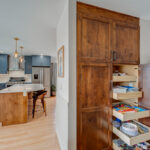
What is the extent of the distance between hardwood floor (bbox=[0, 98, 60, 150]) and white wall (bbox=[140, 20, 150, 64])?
2.36 metres

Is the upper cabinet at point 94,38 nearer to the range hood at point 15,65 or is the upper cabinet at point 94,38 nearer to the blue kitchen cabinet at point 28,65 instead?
the blue kitchen cabinet at point 28,65

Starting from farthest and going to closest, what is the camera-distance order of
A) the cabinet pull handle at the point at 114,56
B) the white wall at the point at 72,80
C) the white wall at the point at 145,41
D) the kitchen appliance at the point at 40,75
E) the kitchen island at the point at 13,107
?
the kitchen appliance at the point at 40,75 < the kitchen island at the point at 13,107 < the white wall at the point at 145,41 < the cabinet pull handle at the point at 114,56 < the white wall at the point at 72,80

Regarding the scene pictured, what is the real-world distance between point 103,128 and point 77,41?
1.41m

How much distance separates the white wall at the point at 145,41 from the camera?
1.81 metres

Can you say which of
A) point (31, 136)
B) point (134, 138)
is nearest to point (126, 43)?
point (134, 138)

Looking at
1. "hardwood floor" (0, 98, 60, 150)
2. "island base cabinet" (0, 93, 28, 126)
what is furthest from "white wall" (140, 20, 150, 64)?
"island base cabinet" (0, 93, 28, 126)

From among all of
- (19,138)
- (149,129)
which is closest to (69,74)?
(149,129)

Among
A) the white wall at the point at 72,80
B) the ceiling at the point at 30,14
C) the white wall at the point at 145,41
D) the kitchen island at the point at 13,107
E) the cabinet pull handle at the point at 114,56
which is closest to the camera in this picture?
the white wall at the point at 72,80

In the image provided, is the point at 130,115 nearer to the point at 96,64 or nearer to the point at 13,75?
the point at 96,64

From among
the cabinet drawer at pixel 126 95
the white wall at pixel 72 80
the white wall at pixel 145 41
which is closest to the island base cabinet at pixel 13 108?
the white wall at pixel 72 80

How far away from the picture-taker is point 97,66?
151 centimetres

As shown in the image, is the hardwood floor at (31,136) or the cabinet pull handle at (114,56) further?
the hardwood floor at (31,136)

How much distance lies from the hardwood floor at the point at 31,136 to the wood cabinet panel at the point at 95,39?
1.82 metres

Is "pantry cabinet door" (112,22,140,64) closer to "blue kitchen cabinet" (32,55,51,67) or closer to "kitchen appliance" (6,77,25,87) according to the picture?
"blue kitchen cabinet" (32,55,51,67)
